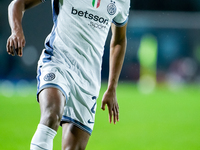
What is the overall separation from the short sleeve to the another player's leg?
1.28 m

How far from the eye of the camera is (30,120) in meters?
9.28

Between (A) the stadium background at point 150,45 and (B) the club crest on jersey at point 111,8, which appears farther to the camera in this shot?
(A) the stadium background at point 150,45

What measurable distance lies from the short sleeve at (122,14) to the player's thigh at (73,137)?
1.19 metres

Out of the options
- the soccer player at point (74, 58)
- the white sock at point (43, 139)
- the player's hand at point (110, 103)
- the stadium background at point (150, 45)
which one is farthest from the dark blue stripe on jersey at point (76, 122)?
the stadium background at point (150, 45)

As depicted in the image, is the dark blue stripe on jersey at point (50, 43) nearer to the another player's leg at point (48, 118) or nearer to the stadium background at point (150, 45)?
the another player's leg at point (48, 118)

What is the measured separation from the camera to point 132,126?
29.5 ft

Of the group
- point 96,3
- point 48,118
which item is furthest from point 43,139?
point 96,3

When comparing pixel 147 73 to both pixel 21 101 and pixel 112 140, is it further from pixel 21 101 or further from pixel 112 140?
pixel 112 140

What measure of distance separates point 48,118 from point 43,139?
0.16 meters

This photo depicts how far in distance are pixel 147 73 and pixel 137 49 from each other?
1578 millimetres

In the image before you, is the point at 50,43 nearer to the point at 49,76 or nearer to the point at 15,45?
the point at 49,76

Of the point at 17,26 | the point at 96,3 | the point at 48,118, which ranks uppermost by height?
the point at 96,3

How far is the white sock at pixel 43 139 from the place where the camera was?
2740 mm

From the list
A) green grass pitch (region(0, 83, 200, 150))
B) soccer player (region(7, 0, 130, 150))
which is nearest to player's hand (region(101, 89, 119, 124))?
soccer player (region(7, 0, 130, 150))
